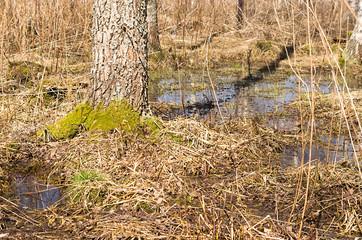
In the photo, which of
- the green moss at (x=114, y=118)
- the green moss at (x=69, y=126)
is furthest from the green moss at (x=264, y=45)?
Result: the green moss at (x=69, y=126)

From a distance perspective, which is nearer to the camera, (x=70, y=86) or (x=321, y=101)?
(x=70, y=86)

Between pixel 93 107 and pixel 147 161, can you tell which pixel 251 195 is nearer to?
pixel 147 161

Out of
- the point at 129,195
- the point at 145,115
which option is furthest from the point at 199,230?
the point at 145,115

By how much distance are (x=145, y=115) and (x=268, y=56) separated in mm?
8769

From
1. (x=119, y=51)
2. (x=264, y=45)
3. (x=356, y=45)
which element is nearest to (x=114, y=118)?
(x=119, y=51)

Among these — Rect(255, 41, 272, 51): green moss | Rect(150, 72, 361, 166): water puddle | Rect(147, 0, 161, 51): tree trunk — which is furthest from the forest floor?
Rect(255, 41, 272, 51): green moss

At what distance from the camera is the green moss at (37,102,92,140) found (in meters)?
3.87

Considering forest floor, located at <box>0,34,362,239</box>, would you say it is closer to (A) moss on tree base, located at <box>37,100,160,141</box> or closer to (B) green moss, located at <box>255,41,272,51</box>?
(A) moss on tree base, located at <box>37,100,160,141</box>

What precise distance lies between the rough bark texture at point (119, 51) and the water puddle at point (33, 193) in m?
1.15

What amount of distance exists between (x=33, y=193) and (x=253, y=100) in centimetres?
458

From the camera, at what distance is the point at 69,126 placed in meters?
3.90

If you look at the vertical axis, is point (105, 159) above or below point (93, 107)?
below

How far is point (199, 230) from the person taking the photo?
7.25 feet

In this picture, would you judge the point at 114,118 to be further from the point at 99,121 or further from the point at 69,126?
the point at 69,126
